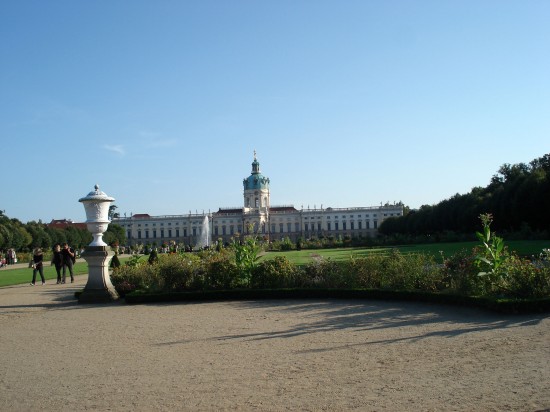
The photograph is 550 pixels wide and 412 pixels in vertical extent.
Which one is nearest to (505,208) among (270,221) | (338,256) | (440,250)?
(338,256)

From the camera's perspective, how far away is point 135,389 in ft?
16.2

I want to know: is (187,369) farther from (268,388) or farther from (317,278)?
(317,278)

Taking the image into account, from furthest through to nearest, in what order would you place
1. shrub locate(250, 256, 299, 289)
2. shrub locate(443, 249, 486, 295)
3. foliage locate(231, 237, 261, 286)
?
foliage locate(231, 237, 261, 286) < shrub locate(250, 256, 299, 289) < shrub locate(443, 249, 486, 295)

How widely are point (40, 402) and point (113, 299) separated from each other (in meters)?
7.44

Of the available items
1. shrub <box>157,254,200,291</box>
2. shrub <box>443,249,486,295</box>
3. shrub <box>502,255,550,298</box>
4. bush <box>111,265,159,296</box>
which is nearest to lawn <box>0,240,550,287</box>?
shrub <box>157,254,200,291</box>

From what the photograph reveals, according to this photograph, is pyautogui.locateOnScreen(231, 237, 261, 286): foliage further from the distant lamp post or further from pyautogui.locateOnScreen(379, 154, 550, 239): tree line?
pyautogui.locateOnScreen(379, 154, 550, 239): tree line

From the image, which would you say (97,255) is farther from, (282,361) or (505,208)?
(505,208)

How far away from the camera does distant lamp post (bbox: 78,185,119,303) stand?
38.5ft

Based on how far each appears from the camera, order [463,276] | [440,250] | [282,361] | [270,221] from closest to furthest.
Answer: [282,361], [463,276], [440,250], [270,221]

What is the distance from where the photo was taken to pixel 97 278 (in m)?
11.9

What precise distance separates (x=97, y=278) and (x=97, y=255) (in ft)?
1.61

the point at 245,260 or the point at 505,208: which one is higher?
the point at 505,208

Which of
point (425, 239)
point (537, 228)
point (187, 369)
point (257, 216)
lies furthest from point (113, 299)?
point (257, 216)

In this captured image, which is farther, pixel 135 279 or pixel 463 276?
pixel 135 279
